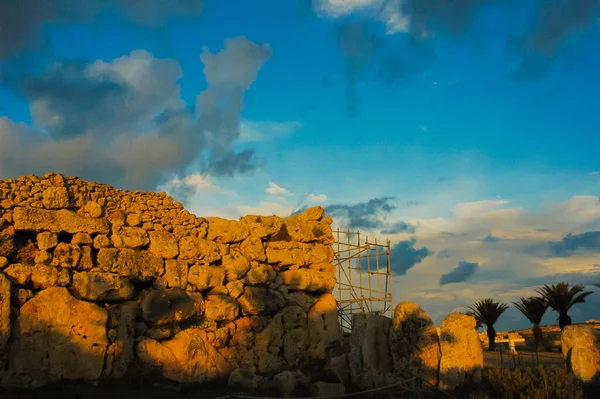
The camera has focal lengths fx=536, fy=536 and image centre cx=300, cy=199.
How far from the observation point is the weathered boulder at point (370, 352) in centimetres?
1328

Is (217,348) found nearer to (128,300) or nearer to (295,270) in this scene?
(128,300)

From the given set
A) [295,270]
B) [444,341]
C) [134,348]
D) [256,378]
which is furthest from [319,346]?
[134,348]

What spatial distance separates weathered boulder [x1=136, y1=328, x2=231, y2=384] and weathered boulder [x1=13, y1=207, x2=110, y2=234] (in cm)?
307

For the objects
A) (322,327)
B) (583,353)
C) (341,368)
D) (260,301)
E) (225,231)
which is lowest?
(341,368)

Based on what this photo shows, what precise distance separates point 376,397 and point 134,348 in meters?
5.87

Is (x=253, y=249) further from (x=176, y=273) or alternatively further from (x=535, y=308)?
(x=535, y=308)

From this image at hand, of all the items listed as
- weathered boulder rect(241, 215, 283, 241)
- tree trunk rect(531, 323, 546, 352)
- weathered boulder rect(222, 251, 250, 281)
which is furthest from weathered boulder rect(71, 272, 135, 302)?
tree trunk rect(531, 323, 546, 352)

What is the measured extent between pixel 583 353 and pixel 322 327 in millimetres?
7210

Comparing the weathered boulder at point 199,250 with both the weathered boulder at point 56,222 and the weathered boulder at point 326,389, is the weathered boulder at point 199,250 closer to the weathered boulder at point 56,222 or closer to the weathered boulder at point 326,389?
the weathered boulder at point 56,222

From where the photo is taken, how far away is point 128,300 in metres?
13.3

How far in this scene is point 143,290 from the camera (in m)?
13.7

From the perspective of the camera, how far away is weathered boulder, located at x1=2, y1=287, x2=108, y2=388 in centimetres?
1119

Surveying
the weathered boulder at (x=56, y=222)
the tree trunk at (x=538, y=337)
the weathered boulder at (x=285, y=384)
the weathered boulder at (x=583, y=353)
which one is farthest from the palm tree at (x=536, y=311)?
the weathered boulder at (x=56, y=222)

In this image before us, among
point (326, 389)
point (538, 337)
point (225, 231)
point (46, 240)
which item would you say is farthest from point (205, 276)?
point (538, 337)
